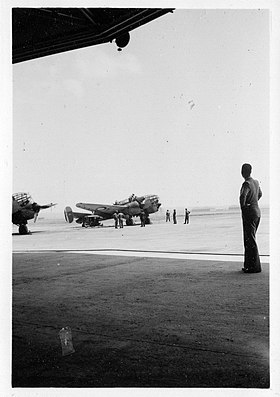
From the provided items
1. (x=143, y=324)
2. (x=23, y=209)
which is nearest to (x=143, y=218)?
(x=23, y=209)

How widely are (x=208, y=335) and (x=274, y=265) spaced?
1.79 feet

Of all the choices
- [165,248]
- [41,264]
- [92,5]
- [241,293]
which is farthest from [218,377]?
[165,248]

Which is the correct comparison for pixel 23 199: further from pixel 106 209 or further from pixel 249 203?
pixel 249 203

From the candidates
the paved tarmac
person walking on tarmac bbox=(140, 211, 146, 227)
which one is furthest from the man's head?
person walking on tarmac bbox=(140, 211, 146, 227)

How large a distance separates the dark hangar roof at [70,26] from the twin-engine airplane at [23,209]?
19.8ft

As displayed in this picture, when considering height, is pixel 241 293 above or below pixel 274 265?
below

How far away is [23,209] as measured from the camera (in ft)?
27.6

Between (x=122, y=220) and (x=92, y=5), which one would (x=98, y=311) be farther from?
(x=122, y=220)

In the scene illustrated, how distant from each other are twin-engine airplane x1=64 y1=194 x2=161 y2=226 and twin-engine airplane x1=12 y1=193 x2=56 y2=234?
82 cm

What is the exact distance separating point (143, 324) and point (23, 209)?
6.70 metres

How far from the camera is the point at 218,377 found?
1.54 meters

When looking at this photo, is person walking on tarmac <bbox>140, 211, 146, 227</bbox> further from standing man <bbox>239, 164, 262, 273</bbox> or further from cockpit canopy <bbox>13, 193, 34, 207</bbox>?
standing man <bbox>239, 164, 262, 273</bbox>

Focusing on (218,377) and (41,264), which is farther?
(41,264)

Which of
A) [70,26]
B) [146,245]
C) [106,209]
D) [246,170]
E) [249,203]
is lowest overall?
[146,245]
